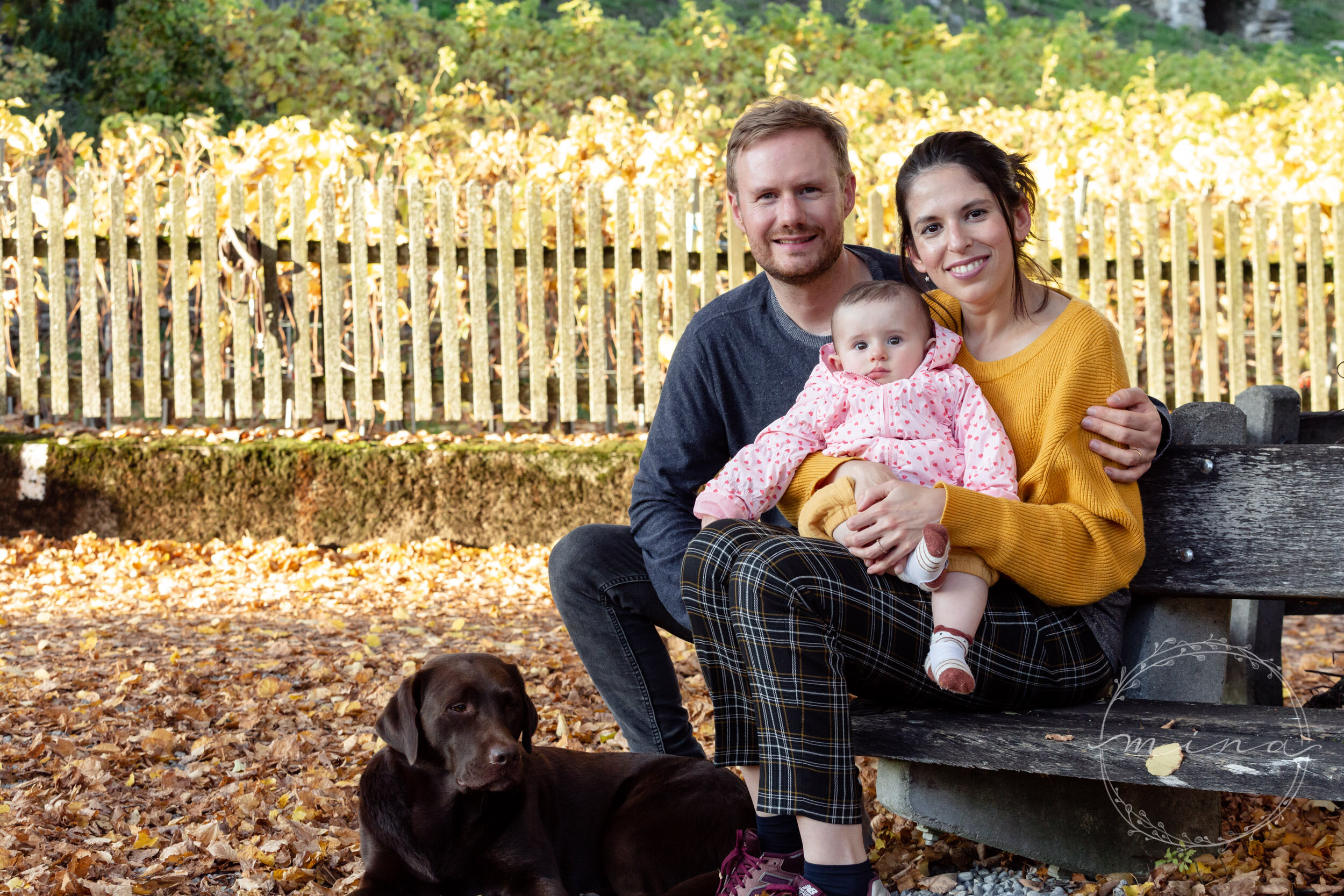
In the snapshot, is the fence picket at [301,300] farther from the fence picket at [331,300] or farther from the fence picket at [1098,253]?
the fence picket at [1098,253]

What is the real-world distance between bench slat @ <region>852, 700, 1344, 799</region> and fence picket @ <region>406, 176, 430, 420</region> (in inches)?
206

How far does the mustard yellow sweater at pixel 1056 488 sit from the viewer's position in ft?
7.21

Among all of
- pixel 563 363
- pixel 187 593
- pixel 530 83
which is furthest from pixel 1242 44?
pixel 187 593

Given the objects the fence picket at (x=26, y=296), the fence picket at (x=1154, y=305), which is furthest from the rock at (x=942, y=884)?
the fence picket at (x=26, y=296)

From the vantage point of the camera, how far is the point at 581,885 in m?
2.62

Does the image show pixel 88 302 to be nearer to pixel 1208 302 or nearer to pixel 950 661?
pixel 950 661

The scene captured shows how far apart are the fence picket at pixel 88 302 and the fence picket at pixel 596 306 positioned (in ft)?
9.71

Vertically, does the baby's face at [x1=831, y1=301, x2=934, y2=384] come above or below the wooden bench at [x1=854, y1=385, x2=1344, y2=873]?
above

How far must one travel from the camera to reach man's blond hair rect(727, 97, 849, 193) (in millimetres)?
2895

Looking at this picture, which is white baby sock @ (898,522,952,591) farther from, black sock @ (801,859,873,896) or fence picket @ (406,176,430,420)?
fence picket @ (406,176,430,420)

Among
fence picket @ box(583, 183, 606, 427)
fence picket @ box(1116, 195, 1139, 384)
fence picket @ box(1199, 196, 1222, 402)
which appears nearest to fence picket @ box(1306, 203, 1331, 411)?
fence picket @ box(1199, 196, 1222, 402)

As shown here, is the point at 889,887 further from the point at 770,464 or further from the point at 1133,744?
the point at 770,464

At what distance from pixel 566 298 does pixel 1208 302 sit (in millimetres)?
4162

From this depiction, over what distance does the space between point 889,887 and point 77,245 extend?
6643 millimetres
